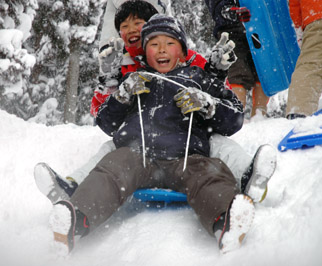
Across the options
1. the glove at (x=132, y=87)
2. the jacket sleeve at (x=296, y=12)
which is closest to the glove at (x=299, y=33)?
the jacket sleeve at (x=296, y=12)

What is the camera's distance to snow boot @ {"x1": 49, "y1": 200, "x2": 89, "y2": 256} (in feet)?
5.13

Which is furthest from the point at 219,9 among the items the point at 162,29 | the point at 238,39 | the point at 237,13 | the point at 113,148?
the point at 113,148

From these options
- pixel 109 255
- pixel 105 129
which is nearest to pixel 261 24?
pixel 105 129

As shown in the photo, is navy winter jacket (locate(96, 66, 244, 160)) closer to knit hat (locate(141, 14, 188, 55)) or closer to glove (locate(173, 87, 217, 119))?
glove (locate(173, 87, 217, 119))

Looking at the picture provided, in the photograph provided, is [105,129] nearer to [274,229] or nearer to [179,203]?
[179,203]

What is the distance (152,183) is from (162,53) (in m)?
0.98

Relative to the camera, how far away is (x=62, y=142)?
3.16m

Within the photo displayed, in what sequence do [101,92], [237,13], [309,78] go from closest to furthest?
[101,92], [309,78], [237,13]

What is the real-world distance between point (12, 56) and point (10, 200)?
5565 millimetres

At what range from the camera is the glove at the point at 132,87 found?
2.29m

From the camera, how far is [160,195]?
2.04m

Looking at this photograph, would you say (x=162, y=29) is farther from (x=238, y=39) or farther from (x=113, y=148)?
(x=238, y=39)

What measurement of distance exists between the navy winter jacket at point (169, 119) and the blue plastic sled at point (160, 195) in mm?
264

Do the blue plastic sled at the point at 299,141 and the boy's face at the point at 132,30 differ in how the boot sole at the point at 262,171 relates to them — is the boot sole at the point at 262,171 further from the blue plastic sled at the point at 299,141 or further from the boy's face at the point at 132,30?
the boy's face at the point at 132,30
